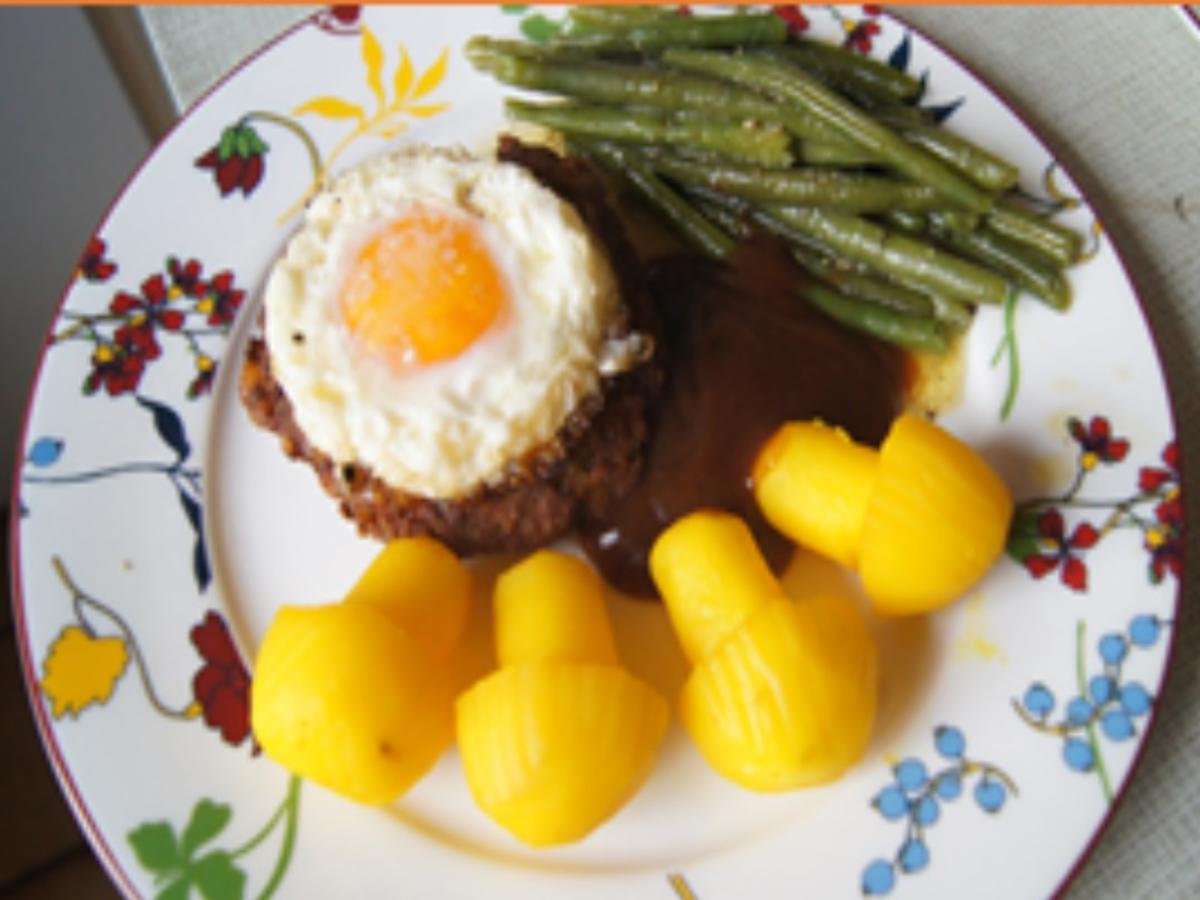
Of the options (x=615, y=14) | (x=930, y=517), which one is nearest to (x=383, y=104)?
(x=615, y=14)

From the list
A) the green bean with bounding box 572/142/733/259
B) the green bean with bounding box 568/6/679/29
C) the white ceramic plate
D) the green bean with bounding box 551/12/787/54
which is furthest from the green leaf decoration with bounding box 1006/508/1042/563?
the green bean with bounding box 568/6/679/29

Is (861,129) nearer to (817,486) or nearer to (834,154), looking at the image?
(834,154)

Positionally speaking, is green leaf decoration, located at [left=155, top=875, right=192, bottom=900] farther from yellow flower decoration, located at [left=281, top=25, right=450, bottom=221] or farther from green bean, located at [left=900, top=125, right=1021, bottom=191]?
green bean, located at [left=900, top=125, right=1021, bottom=191]

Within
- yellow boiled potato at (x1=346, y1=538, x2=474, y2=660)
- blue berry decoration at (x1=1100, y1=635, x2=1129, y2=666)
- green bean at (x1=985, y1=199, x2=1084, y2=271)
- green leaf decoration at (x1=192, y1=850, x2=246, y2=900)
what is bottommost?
blue berry decoration at (x1=1100, y1=635, x2=1129, y2=666)

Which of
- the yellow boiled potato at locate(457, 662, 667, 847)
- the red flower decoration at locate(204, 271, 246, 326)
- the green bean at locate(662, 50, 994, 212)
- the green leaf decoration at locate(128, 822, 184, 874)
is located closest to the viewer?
the yellow boiled potato at locate(457, 662, 667, 847)

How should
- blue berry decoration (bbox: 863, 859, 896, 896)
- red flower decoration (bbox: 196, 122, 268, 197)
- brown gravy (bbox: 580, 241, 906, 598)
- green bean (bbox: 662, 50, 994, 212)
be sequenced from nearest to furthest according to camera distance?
blue berry decoration (bbox: 863, 859, 896, 896)
brown gravy (bbox: 580, 241, 906, 598)
green bean (bbox: 662, 50, 994, 212)
red flower decoration (bbox: 196, 122, 268, 197)
